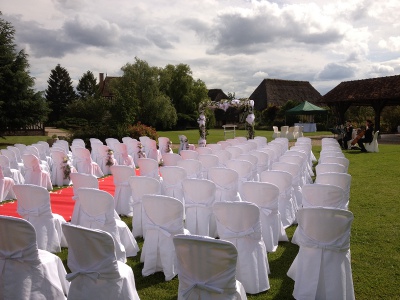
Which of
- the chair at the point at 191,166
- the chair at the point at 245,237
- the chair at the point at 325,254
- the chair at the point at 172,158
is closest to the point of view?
the chair at the point at 325,254

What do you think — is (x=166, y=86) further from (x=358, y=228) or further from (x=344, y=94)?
(x=358, y=228)

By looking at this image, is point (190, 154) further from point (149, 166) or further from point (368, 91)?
point (368, 91)

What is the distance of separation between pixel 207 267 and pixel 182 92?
41.0 m

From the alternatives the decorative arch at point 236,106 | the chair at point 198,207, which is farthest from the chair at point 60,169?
the decorative arch at point 236,106

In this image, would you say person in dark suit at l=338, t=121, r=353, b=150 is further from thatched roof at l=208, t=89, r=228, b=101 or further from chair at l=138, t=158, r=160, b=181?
thatched roof at l=208, t=89, r=228, b=101

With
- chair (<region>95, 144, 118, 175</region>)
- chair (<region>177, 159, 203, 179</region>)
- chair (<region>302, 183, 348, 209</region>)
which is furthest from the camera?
chair (<region>95, 144, 118, 175</region>)

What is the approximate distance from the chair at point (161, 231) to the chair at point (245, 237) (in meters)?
0.54

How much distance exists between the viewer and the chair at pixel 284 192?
609cm

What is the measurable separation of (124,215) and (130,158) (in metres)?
5.78

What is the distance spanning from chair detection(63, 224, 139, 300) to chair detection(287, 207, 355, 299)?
6.09 feet

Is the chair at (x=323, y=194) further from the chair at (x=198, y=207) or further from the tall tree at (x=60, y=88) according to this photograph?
the tall tree at (x=60, y=88)

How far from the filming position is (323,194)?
497 cm

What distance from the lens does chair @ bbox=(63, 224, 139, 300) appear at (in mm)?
3094

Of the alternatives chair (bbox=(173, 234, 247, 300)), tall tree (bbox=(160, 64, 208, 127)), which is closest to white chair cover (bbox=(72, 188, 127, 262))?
chair (bbox=(173, 234, 247, 300))
